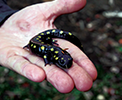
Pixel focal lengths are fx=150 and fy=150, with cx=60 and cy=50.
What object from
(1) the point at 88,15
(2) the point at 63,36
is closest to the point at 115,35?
(1) the point at 88,15

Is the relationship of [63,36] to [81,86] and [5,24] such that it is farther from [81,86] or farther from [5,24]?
[81,86]

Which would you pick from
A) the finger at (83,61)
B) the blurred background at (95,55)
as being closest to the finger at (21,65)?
the finger at (83,61)

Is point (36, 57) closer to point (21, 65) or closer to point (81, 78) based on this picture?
point (21, 65)

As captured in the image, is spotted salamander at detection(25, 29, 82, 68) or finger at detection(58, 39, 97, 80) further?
spotted salamander at detection(25, 29, 82, 68)

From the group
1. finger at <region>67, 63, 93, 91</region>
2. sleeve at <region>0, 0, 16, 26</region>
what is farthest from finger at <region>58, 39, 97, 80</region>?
sleeve at <region>0, 0, 16, 26</region>

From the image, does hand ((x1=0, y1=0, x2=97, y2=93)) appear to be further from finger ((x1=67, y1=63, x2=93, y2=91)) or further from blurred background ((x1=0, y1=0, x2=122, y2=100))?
blurred background ((x1=0, y1=0, x2=122, y2=100))

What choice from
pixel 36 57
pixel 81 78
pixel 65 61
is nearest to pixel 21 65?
pixel 36 57

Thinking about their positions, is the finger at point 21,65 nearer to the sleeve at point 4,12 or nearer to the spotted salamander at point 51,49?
the spotted salamander at point 51,49
